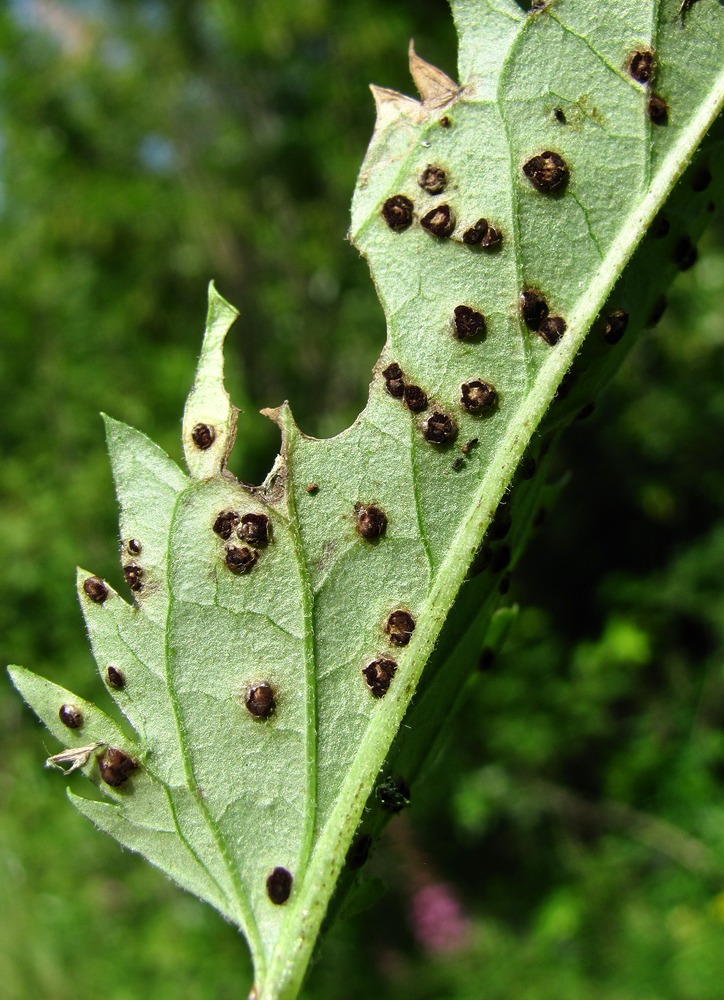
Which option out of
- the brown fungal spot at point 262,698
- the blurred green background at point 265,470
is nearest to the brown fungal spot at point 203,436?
the brown fungal spot at point 262,698

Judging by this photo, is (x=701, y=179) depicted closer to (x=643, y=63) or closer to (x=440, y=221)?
(x=643, y=63)

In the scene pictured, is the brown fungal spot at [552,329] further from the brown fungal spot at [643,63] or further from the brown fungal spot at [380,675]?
the brown fungal spot at [380,675]

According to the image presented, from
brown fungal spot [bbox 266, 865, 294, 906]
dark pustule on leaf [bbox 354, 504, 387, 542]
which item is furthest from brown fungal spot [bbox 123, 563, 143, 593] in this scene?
brown fungal spot [bbox 266, 865, 294, 906]

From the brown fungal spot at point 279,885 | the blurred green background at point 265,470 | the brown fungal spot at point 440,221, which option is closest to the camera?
the brown fungal spot at point 279,885

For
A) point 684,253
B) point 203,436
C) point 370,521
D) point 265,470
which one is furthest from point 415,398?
point 265,470

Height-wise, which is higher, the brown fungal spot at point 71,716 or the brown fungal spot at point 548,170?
the brown fungal spot at point 548,170

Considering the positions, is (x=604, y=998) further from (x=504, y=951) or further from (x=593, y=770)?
(x=593, y=770)

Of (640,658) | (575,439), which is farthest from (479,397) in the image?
(575,439)
